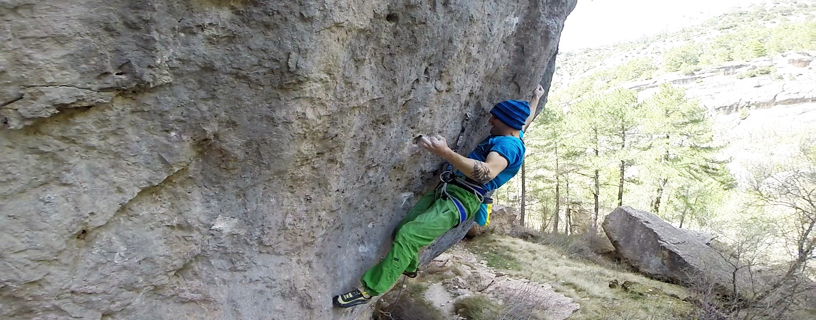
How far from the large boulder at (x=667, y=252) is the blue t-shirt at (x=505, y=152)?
7.57 m

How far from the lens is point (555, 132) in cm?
1934

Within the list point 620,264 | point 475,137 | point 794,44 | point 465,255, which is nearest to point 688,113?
point 620,264

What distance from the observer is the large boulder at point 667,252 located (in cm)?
922

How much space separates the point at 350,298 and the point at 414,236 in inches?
25.7

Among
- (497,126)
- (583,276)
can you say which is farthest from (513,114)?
(583,276)

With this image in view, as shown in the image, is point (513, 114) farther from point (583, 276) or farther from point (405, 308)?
point (583, 276)

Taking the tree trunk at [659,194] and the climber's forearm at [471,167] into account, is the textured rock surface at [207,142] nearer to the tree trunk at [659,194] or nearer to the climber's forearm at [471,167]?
the climber's forearm at [471,167]

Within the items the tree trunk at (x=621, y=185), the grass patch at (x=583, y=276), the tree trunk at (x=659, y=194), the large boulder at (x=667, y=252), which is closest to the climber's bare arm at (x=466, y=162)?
the grass patch at (x=583, y=276)

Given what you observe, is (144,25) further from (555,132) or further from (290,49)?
(555,132)

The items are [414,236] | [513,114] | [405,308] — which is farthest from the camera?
[405,308]

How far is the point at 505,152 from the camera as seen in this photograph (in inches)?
132

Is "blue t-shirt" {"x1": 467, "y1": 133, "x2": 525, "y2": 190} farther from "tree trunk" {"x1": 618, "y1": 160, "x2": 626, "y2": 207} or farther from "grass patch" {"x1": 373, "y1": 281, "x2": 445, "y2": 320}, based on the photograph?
"tree trunk" {"x1": 618, "y1": 160, "x2": 626, "y2": 207}

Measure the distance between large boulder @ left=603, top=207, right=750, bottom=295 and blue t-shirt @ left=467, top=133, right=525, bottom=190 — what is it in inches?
298

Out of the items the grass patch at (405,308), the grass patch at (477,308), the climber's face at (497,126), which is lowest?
the grass patch at (405,308)
